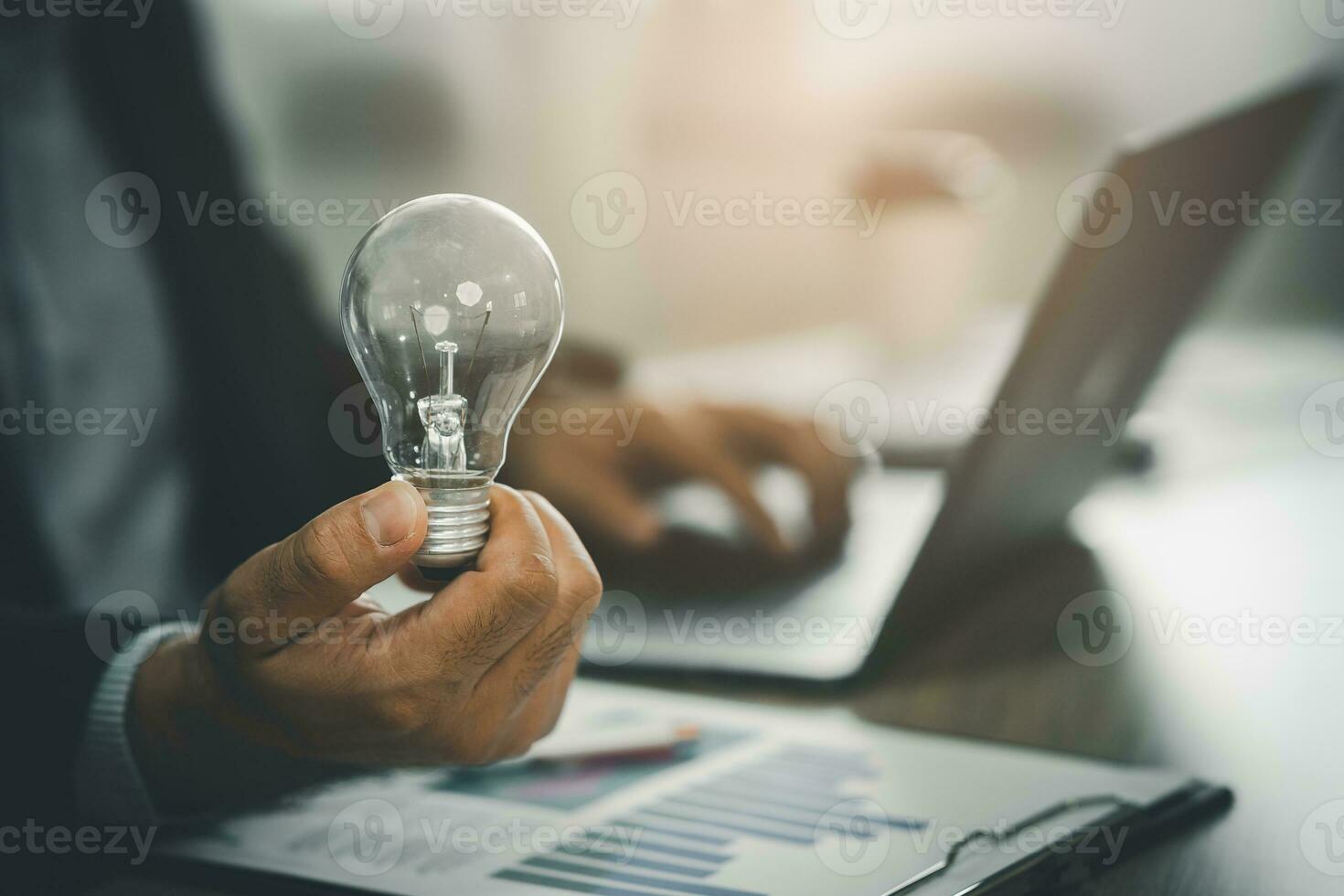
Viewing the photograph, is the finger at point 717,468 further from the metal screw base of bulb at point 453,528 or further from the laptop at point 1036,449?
the metal screw base of bulb at point 453,528

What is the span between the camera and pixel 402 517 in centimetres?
33

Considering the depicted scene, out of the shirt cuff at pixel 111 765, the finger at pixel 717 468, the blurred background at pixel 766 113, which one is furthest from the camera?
the blurred background at pixel 766 113

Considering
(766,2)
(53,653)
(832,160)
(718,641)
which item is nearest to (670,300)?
(832,160)

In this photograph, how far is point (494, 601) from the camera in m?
0.36

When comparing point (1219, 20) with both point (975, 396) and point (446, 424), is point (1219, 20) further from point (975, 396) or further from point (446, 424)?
point (446, 424)

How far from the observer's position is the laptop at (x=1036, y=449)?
2.18 ft

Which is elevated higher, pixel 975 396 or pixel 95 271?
pixel 95 271

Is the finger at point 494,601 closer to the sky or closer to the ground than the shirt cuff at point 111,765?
closer to the sky

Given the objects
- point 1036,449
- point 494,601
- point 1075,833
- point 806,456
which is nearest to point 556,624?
point 494,601

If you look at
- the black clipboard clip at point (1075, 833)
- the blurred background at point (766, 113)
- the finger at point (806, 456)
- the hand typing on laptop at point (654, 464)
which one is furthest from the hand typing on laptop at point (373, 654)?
the blurred background at point (766, 113)

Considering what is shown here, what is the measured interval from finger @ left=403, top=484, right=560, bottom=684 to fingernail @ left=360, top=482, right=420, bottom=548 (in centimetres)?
3

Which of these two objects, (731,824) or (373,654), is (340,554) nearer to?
(373,654)

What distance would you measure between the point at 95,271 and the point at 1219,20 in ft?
7.78

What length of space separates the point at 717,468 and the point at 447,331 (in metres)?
0.51
